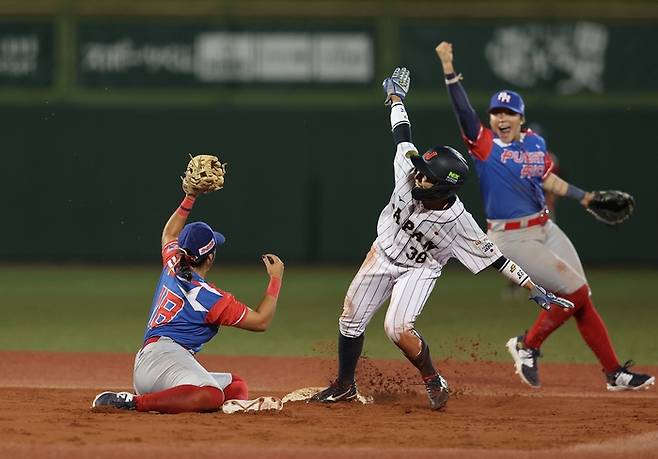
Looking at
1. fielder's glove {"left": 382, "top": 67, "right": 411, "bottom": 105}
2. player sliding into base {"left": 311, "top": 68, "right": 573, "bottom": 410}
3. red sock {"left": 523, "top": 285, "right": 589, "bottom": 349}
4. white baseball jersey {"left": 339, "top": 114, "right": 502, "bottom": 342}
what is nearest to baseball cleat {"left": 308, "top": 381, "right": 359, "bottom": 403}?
player sliding into base {"left": 311, "top": 68, "right": 573, "bottom": 410}

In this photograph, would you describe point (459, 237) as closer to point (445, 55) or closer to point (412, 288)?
point (412, 288)

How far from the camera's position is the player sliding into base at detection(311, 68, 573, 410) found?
7672 millimetres

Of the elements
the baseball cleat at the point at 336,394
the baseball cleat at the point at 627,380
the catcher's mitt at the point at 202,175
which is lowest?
the baseball cleat at the point at 627,380

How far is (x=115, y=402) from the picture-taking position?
7379mm

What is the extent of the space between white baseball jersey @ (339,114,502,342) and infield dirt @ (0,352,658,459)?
0.64 metres

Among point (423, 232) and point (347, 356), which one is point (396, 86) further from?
point (347, 356)

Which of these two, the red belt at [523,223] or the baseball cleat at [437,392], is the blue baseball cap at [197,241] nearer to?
the baseball cleat at [437,392]

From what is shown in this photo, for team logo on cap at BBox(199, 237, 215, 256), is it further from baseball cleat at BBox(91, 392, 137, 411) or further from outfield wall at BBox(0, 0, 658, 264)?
outfield wall at BBox(0, 0, 658, 264)

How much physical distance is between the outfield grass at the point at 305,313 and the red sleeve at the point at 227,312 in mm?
3442

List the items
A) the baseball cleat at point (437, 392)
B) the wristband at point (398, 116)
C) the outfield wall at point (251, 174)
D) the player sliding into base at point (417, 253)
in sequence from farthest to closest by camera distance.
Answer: the outfield wall at point (251, 174) < the wristband at point (398, 116) < the baseball cleat at point (437, 392) < the player sliding into base at point (417, 253)

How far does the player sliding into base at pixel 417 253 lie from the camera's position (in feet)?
25.2

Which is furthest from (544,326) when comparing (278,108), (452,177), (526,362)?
(278,108)

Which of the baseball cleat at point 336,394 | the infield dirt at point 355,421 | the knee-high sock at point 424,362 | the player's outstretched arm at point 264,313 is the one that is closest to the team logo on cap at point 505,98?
the infield dirt at point 355,421

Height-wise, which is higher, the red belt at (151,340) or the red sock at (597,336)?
the red belt at (151,340)
